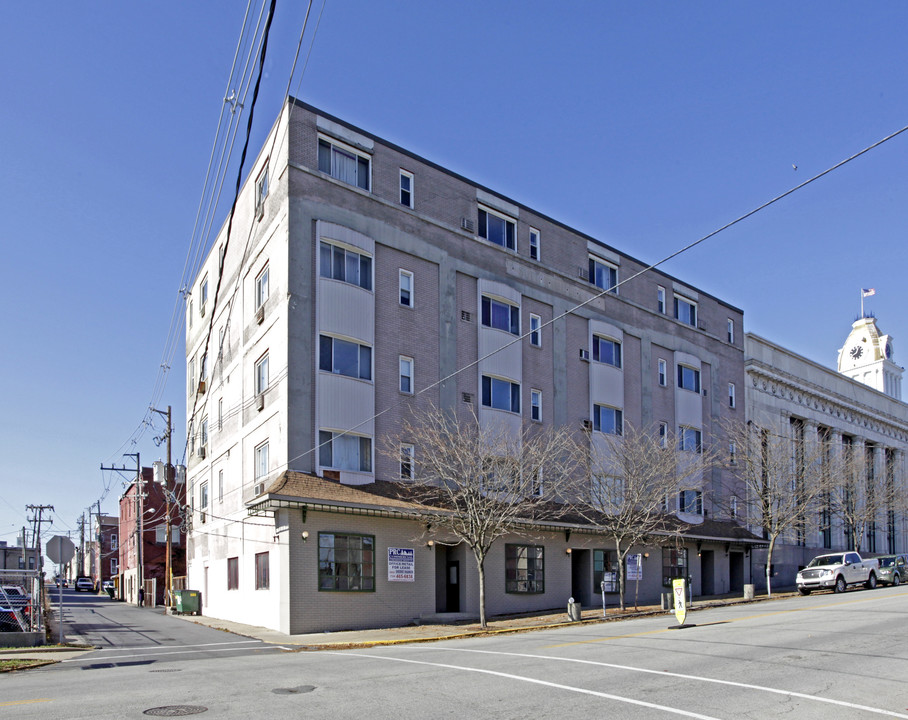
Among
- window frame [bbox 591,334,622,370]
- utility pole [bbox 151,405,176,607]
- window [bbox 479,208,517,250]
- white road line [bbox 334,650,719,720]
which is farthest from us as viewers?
utility pole [bbox 151,405,176,607]

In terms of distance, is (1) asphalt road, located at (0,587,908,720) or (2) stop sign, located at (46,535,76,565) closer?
(1) asphalt road, located at (0,587,908,720)

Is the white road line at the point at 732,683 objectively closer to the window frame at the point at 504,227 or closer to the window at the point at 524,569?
the window at the point at 524,569

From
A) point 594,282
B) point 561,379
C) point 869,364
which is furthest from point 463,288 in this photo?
point 869,364

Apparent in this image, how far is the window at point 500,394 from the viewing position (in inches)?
1342

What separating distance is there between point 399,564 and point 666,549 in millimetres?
17438

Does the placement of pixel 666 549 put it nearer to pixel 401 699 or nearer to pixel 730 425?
pixel 730 425

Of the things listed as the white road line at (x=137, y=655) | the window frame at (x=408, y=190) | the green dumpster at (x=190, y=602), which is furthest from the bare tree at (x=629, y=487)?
the green dumpster at (x=190, y=602)

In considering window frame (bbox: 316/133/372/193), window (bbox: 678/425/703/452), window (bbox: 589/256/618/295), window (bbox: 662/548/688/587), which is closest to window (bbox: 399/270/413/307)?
window frame (bbox: 316/133/372/193)

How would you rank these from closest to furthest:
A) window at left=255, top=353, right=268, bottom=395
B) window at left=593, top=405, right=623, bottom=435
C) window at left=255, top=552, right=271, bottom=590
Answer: window at left=255, top=552, right=271, bottom=590 < window at left=255, top=353, right=268, bottom=395 < window at left=593, top=405, right=623, bottom=435

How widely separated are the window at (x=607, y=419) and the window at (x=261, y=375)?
51.5 feet

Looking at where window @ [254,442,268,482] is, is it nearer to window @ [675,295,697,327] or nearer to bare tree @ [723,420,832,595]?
bare tree @ [723,420,832,595]

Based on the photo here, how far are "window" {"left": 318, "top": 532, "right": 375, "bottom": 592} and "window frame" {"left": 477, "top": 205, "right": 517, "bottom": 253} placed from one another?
1409cm

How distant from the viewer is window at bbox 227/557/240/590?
3350 centimetres

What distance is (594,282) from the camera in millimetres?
41000
